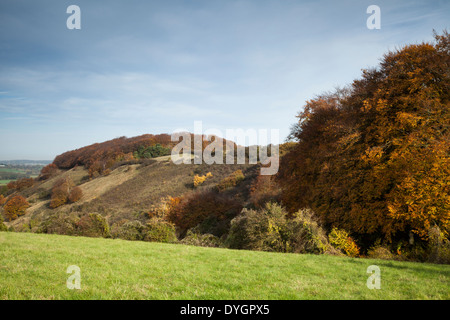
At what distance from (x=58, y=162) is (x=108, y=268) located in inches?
4479

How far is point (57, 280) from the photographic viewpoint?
587 cm

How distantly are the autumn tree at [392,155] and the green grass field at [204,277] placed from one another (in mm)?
5290

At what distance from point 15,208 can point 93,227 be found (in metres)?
48.7

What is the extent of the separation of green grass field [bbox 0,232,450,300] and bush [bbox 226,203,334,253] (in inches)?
113

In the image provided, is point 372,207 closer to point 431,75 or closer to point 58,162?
point 431,75

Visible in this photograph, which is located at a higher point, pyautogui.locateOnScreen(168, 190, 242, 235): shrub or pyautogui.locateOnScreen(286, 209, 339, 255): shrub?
pyautogui.locateOnScreen(286, 209, 339, 255): shrub

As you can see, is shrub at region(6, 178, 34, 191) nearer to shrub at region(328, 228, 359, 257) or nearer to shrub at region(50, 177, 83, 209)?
shrub at region(50, 177, 83, 209)

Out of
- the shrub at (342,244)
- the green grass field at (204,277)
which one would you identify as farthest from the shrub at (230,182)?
the green grass field at (204,277)

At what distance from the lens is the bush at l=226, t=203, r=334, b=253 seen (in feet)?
39.4

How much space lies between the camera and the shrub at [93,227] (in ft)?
55.5

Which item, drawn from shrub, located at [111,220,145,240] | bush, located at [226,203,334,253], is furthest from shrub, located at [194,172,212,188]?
bush, located at [226,203,334,253]

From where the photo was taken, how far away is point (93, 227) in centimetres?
1708

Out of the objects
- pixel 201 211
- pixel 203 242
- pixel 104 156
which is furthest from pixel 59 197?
pixel 203 242
